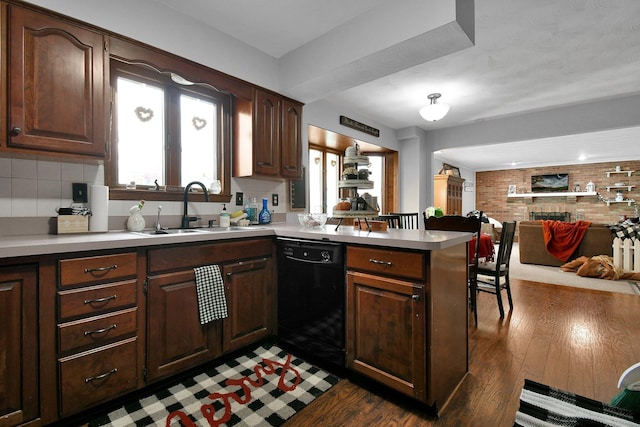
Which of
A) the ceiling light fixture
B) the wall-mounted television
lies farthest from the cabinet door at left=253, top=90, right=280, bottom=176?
the wall-mounted television

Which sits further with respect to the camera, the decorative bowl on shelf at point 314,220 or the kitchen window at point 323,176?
the kitchen window at point 323,176

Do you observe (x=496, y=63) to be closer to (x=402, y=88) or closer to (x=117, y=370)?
(x=402, y=88)

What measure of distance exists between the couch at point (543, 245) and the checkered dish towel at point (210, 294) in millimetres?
5983

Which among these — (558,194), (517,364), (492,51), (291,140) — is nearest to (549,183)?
(558,194)

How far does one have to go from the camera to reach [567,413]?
95 cm

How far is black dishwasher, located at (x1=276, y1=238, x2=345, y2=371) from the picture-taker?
1.94 m

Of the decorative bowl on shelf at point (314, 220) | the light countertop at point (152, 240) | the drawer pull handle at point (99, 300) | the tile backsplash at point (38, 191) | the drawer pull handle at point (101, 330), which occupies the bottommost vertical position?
the drawer pull handle at point (101, 330)

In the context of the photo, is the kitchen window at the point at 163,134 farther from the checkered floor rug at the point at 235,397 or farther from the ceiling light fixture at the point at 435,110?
the ceiling light fixture at the point at 435,110

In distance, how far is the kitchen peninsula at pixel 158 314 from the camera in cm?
139

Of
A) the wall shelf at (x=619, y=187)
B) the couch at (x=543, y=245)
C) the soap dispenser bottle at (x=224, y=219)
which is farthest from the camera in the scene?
the wall shelf at (x=619, y=187)

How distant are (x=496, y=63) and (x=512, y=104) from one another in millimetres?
1470

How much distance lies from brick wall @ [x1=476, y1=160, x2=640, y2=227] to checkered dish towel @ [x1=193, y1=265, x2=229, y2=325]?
1134 centimetres

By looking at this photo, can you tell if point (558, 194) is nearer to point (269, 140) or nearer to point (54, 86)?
point (269, 140)

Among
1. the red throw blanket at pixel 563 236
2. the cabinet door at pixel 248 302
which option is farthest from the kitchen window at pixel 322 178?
the red throw blanket at pixel 563 236
